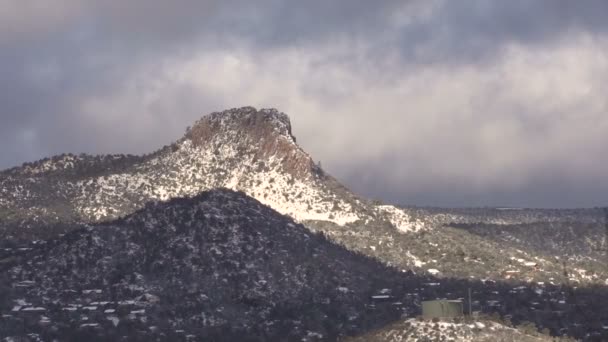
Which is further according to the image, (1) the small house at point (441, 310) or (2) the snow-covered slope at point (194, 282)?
(2) the snow-covered slope at point (194, 282)

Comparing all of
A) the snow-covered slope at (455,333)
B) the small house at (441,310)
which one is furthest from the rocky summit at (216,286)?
the snow-covered slope at (455,333)

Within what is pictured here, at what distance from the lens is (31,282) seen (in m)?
178

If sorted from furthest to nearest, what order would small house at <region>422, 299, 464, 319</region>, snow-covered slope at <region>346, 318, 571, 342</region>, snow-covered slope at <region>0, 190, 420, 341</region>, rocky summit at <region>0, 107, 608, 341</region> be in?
rocky summit at <region>0, 107, 608, 341</region> → snow-covered slope at <region>0, 190, 420, 341</region> → small house at <region>422, 299, 464, 319</region> → snow-covered slope at <region>346, 318, 571, 342</region>

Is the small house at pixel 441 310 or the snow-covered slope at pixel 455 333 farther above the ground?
the small house at pixel 441 310

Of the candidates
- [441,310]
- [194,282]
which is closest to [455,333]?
[441,310]

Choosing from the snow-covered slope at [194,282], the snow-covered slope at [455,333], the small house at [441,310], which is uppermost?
the snow-covered slope at [194,282]

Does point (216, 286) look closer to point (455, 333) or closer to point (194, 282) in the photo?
point (194, 282)

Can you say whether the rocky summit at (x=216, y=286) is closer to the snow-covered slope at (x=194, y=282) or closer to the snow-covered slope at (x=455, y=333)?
the snow-covered slope at (x=194, y=282)

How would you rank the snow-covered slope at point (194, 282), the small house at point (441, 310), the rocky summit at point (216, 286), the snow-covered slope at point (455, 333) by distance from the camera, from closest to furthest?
the snow-covered slope at point (455, 333) → the small house at point (441, 310) → the snow-covered slope at point (194, 282) → the rocky summit at point (216, 286)

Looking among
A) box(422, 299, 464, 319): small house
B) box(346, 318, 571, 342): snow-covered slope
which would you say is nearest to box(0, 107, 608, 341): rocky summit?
box(422, 299, 464, 319): small house

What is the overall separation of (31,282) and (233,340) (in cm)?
3087

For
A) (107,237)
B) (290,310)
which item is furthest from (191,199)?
(290,310)

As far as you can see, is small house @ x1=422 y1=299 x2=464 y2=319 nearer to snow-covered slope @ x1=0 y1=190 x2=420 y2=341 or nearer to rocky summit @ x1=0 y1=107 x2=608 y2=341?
rocky summit @ x1=0 y1=107 x2=608 y2=341

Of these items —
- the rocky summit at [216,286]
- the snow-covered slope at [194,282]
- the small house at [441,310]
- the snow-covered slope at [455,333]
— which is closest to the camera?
the snow-covered slope at [455,333]
